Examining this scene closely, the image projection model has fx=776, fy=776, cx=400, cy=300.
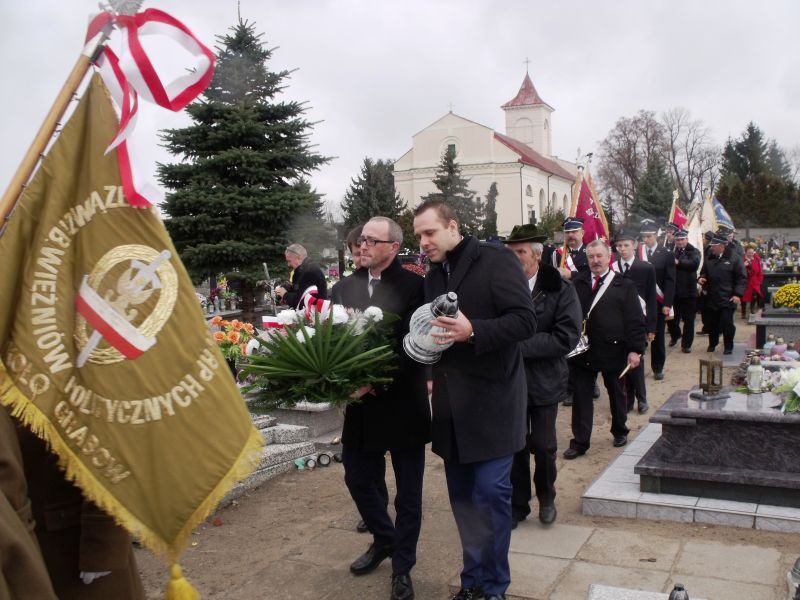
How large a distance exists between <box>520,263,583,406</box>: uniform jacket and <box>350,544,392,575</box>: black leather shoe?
1437 mm

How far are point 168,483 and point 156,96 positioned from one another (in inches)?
52.7

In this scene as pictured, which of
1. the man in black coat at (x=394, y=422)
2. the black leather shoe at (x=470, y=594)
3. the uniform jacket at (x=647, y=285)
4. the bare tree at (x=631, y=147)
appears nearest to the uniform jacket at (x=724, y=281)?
the uniform jacket at (x=647, y=285)

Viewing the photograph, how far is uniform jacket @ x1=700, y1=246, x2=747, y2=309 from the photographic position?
41.3 feet

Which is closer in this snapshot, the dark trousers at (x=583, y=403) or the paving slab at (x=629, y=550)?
the paving slab at (x=629, y=550)

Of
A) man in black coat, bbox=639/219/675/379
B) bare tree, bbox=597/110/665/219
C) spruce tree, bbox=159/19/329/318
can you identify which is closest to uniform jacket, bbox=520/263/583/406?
man in black coat, bbox=639/219/675/379

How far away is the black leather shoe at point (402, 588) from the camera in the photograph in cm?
427

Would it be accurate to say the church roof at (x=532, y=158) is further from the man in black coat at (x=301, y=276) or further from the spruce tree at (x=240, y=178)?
the man in black coat at (x=301, y=276)

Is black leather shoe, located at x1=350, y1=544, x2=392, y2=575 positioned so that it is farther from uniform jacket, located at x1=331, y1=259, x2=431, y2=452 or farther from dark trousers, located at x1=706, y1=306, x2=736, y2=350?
dark trousers, located at x1=706, y1=306, x2=736, y2=350

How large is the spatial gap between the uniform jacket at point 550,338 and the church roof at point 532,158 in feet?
211

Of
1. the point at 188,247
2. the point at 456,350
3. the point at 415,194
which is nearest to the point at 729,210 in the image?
the point at 415,194

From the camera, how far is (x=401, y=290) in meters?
4.45

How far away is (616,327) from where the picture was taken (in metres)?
7.52

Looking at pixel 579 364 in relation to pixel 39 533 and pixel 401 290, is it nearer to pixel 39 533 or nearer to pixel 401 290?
pixel 401 290

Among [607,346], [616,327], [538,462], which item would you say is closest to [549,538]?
[538,462]
